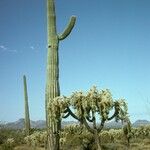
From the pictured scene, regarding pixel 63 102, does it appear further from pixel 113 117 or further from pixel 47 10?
pixel 47 10

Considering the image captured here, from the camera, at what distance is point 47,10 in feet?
50.6

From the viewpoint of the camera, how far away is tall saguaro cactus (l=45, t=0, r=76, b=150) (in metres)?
14.2

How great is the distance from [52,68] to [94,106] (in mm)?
3139

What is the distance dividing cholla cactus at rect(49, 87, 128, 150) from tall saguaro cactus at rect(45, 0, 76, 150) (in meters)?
1.44

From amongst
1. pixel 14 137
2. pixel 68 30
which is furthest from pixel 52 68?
pixel 14 137

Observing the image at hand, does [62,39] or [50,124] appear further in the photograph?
[62,39]

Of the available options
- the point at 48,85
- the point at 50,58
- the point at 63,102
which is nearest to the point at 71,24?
the point at 50,58

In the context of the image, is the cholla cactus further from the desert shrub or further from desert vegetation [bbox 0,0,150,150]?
the desert shrub

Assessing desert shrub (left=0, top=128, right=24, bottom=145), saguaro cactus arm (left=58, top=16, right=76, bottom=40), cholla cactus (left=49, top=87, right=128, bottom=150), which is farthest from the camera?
desert shrub (left=0, top=128, right=24, bottom=145)

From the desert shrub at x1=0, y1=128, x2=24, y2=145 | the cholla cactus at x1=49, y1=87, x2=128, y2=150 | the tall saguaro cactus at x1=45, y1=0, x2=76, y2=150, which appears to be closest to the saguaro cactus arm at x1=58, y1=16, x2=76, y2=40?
the tall saguaro cactus at x1=45, y1=0, x2=76, y2=150

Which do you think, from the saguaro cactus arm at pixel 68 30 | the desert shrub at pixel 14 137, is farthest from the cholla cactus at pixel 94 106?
the desert shrub at pixel 14 137

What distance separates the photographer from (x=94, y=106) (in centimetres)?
1214

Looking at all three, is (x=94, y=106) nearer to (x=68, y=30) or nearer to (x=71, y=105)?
(x=71, y=105)

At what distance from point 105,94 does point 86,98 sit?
2.04 ft
